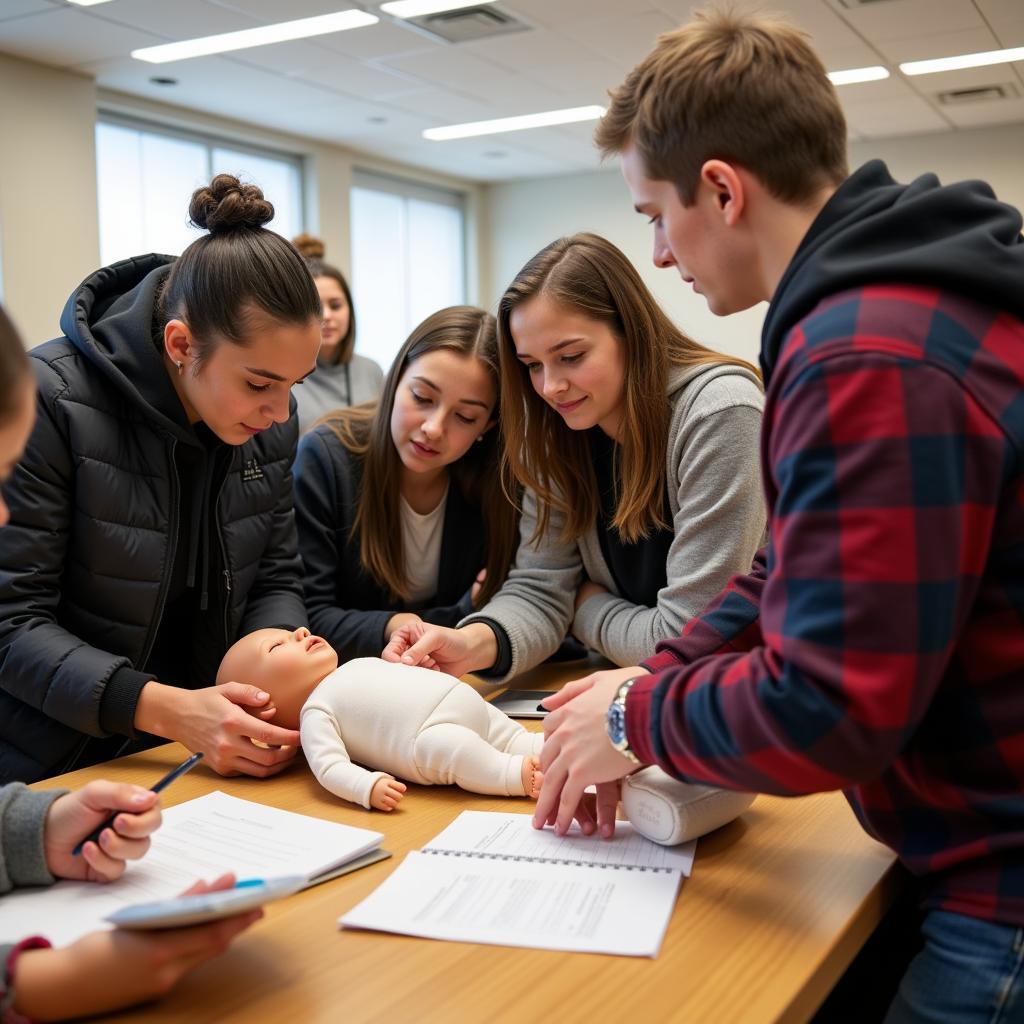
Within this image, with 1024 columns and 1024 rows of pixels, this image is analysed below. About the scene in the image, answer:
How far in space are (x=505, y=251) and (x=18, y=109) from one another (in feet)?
18.7

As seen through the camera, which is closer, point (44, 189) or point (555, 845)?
point (555, 845)

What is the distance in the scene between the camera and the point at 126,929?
3.08 feet

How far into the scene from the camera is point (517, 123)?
27.2 ft

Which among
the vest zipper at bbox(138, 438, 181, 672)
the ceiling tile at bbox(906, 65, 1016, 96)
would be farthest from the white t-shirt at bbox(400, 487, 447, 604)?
the ceiling tile at bbox(906, 65, 1016, 96)

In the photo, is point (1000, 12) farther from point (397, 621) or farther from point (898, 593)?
point (898, 593)

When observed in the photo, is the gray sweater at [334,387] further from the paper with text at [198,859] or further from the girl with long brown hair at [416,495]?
the paper with text at [198,859]

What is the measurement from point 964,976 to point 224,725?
3.17 ft

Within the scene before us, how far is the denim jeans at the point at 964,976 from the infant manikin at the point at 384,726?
0.52 metres

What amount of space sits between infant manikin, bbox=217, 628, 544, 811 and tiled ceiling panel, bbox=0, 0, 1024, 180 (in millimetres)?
3974

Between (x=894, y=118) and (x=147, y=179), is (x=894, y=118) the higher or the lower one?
the higher one

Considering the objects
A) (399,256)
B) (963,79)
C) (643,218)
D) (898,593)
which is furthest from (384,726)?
(643,218)

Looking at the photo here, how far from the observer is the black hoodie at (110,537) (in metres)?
1.59

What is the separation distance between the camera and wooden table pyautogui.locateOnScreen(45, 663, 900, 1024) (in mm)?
931

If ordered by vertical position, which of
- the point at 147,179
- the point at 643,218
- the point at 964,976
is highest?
the point at 643,218
